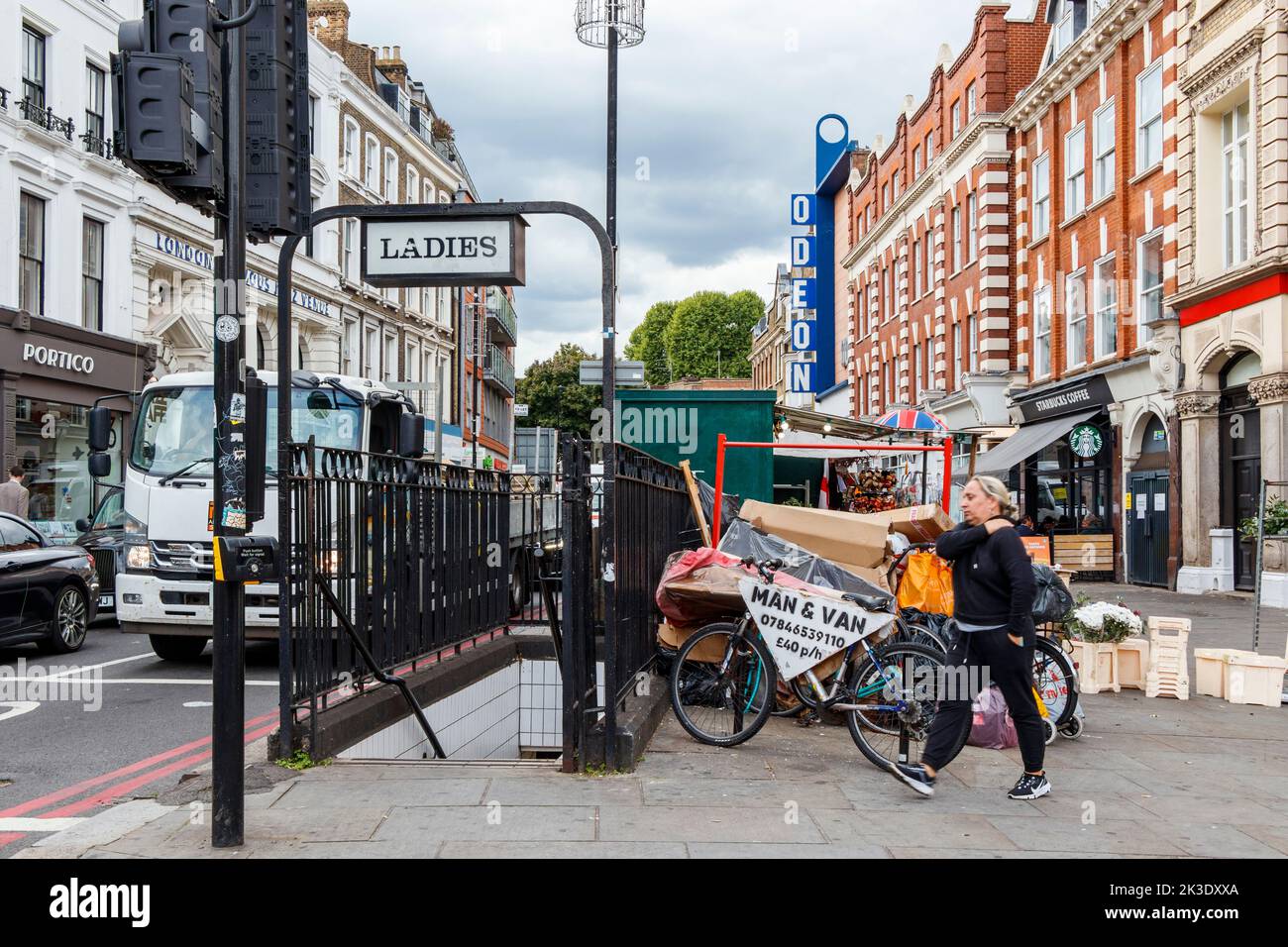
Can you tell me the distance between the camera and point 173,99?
4820 millimetres

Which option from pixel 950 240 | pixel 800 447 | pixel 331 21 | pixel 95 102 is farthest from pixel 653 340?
pixel 800 447

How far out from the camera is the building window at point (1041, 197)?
29.0 meters

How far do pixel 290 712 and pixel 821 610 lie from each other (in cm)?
329

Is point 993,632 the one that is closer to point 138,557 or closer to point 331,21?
point 138,557

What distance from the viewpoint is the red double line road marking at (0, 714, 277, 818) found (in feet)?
20.8

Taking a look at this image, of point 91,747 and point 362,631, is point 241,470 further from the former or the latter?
point 91,747

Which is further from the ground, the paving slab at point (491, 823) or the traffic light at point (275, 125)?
the traffic light at point (275, 125)

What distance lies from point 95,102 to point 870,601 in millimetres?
22647

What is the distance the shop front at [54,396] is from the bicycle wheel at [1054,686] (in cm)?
1807

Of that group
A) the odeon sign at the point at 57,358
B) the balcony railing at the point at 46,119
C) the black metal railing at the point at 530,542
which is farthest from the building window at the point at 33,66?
the black metal railing at the point at 530,542

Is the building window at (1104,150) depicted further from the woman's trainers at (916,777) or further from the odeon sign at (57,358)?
the woman's trainers at (916,777)

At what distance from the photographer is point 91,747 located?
7984 mm
